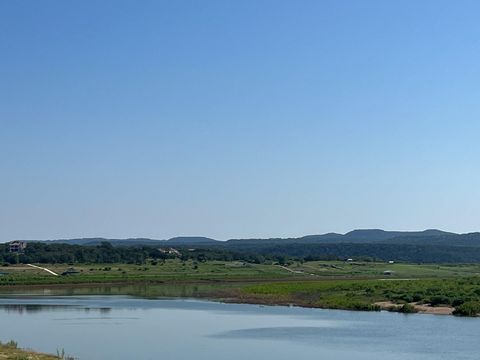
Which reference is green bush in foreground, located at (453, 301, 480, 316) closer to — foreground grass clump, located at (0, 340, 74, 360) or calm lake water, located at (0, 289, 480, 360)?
calm lake water, located at (0, 289, 480, 360)

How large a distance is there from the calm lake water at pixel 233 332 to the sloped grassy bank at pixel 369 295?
2.96 m

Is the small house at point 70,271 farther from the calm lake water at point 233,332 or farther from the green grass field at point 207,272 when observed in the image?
the calm lake water at point 233,332

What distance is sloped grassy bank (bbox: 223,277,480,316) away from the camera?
63.1 m

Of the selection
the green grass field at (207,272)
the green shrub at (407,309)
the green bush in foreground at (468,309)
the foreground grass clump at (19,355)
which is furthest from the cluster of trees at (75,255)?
the foreground grass clump at (19,355)

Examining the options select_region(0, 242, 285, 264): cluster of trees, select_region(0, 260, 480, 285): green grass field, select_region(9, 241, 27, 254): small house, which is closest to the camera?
select_region(0, 260, 480, 285): green grass field

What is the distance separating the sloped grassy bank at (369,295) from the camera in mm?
63125

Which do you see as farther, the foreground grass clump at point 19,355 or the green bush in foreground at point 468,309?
the green bush in foreground at point 468,309

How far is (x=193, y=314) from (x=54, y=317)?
1004cm

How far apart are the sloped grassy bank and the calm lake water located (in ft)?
9.71

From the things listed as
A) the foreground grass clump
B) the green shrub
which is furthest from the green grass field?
the foreground grass clump

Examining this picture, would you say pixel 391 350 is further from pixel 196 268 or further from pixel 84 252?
pixel 84 252

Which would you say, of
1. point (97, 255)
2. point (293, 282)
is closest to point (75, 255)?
point (97, 255)

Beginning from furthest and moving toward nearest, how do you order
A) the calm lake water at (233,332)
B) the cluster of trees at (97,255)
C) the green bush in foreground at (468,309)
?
the cluster of trees at (97,255)
the green bush in foreground at (468,309)
the calm lake water at (233,332)

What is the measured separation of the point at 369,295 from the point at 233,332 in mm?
27377
